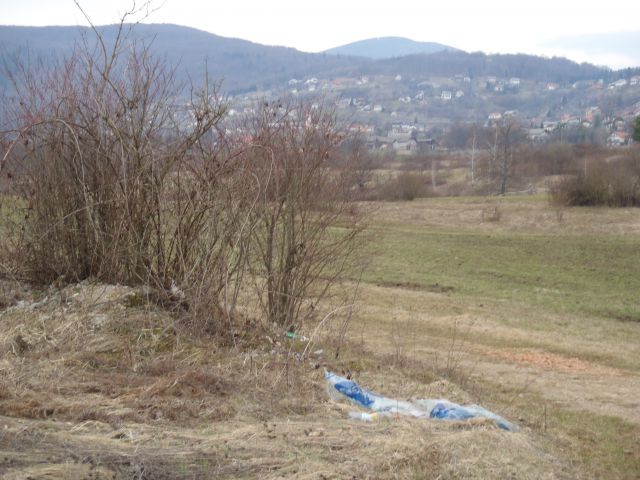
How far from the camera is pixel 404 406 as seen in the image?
22.4 feet

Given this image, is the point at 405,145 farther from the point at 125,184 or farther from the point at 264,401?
the point at 264,401

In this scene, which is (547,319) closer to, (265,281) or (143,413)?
(265,281)

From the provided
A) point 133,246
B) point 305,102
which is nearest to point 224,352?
point 133,246

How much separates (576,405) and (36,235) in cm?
725

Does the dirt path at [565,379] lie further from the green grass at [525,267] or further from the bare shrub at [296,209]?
the green grass at [525,267]

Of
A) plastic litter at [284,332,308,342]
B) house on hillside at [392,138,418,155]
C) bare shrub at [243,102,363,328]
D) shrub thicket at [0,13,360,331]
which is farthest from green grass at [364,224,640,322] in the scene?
house on hillside at [392,138,418,155]

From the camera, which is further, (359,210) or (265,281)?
(359,210)

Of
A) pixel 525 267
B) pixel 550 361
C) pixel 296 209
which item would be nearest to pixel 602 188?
pixel 525 267

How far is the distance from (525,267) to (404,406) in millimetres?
19474

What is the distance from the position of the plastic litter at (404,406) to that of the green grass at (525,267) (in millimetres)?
11499

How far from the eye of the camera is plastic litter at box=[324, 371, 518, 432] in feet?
21.5

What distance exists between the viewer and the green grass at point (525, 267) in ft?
68.5

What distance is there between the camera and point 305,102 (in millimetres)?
12312

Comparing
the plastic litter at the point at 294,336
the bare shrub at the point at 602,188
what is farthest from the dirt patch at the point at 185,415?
the bare shrub at the point at 602,188
